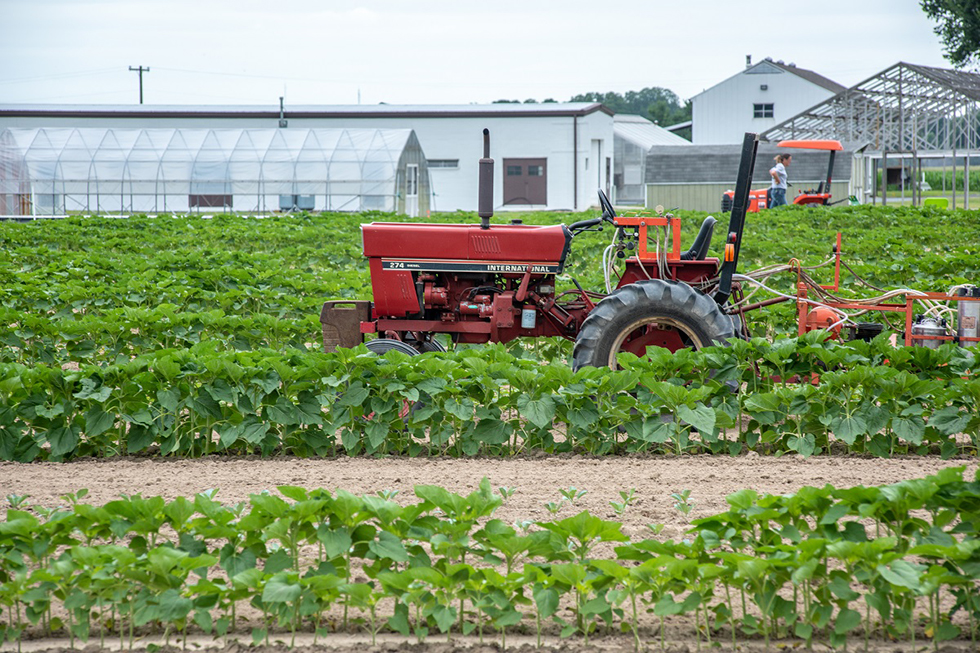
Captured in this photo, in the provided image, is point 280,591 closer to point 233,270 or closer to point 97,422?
point 97,422

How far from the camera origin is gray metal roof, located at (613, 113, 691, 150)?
39.8 m

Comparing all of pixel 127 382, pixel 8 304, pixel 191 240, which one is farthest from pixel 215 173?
pixel 127 382

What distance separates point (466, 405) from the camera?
16.8ft

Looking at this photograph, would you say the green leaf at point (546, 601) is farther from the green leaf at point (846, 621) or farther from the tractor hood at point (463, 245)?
the tractor hood at point (463, 245)

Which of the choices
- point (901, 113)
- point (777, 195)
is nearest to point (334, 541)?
point (777, 195)

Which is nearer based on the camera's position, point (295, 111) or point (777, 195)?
point (777, 195)

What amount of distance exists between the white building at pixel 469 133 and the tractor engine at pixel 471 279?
28561 millimetres

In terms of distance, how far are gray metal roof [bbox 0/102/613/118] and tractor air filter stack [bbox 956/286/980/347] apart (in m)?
29.8

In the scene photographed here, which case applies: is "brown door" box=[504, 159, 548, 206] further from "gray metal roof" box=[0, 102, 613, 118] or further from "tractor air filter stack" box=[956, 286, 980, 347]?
"tractor air filter stack" box=[956, 286, 980, 347]

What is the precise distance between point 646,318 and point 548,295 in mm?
766

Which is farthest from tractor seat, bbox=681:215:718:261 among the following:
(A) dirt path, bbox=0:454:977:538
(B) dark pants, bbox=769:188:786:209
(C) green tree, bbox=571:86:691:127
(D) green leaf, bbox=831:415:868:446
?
(C) green tree, bbox=571:86:691:127

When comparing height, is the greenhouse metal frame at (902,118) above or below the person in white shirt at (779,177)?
above

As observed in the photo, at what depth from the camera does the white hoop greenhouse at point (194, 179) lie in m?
27.3

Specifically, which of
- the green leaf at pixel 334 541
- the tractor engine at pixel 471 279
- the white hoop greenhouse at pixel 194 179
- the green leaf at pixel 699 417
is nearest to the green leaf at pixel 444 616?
the green leaf at pixel 334 541
